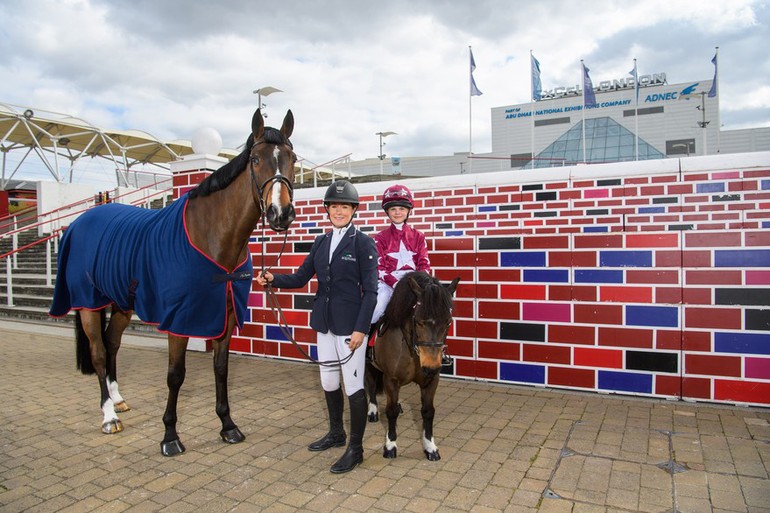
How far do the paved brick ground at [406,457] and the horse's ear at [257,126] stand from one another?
7.34 ft

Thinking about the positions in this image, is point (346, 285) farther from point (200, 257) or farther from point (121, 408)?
point (121, 408)

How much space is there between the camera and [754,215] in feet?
16.5

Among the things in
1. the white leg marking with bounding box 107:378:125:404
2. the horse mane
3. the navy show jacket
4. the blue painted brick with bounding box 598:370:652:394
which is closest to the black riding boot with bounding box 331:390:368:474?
the navy show jacket

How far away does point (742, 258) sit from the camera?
4336 mm

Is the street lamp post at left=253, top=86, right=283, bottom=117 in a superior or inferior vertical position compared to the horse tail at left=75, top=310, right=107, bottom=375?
superior

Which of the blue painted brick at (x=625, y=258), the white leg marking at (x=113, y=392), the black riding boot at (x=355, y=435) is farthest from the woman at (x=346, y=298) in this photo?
the blue painted brick at (x=625, y=258)

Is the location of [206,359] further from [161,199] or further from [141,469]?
[161,199]

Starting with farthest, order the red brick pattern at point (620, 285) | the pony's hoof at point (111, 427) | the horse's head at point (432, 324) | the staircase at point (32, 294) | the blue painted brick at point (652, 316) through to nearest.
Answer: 1. the staircase at point (32, 294)
2. the blue painted brick at point (652, 316)
3. the red brick pattern at point (620, 285)
4. the pony's hoof at point (111, 427)
5. the horse's head at point (432, 324)

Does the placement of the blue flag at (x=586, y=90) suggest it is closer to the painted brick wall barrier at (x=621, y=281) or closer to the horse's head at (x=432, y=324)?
the painted brick wall barrier at (x=621, y=281)

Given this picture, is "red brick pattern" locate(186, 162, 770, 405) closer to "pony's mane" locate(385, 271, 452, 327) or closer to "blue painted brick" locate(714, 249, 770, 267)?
"blue painted brick" locate(714, 249, 770, 267)

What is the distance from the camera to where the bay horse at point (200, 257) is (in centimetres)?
329

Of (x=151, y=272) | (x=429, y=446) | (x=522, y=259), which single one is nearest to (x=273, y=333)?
(x=151, y=272)

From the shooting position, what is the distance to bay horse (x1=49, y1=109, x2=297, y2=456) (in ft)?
10.8

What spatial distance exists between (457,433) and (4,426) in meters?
3.71
